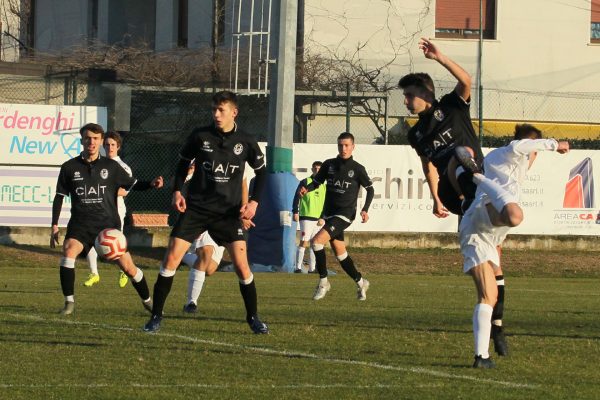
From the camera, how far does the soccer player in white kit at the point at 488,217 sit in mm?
8938

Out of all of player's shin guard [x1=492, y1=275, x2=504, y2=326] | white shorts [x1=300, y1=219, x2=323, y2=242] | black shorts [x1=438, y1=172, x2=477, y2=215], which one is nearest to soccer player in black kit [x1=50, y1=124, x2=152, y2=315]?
black shorts [x1=438, y1=172, x2=477, y2=215]

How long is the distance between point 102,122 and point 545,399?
2014 cm

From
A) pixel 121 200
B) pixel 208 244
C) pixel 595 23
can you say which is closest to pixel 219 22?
pixel 595 23

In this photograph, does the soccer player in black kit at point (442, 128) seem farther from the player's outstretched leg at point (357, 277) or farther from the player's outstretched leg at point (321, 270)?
the player's outstretched leg at point (321, 270)

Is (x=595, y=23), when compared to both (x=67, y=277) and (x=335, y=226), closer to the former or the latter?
(x=335, y=226)

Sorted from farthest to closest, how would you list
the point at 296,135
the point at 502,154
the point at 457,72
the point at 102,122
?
1. the point at 296,135
2. the point at 102,122
3. the point at 457,72
4. the point at 502,154

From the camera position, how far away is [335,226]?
16688 millimetres

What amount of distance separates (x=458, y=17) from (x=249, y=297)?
27.7m

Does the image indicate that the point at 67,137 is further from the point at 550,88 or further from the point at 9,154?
the point at 550,88

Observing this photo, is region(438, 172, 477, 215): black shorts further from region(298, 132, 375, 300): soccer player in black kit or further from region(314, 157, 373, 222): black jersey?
region(314, 157, 373, 222): black jersey

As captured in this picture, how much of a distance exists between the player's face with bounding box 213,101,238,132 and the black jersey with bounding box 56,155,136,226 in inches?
114

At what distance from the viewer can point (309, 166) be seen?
26875mm

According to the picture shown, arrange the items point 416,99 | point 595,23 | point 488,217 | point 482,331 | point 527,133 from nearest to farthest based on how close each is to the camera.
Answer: point 482,331, point 488,217, point 527,133, point 416,99, point 595,23

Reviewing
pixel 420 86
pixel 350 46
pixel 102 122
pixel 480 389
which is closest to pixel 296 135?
pixel 350 46
